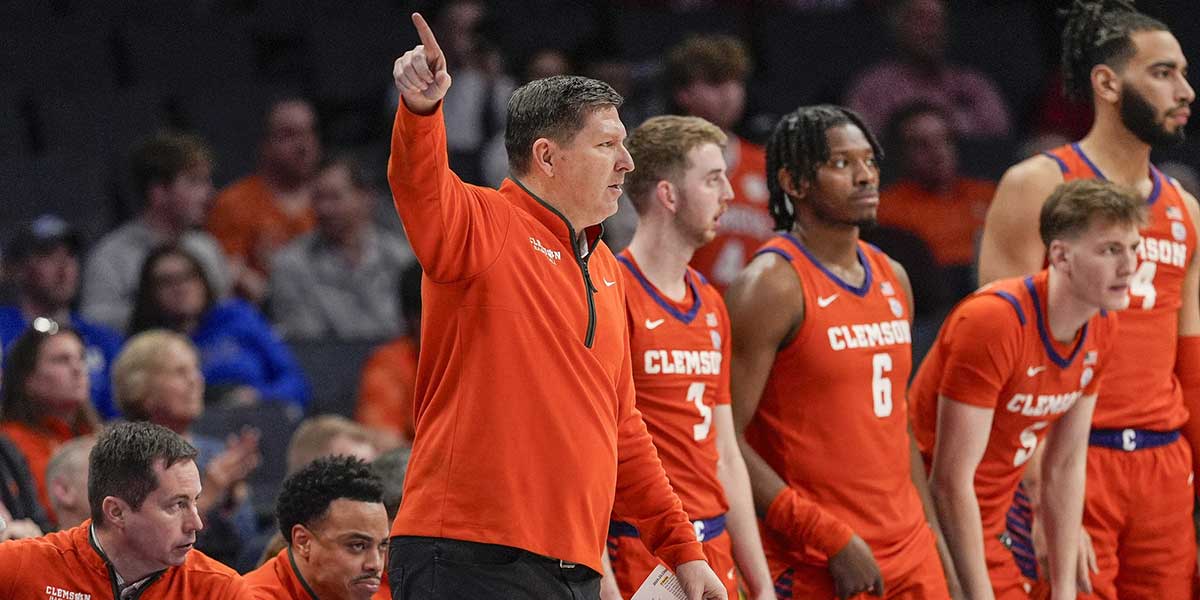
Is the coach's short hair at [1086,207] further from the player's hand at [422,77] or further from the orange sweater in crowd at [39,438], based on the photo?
the orange sweater in crowd at [39,438]

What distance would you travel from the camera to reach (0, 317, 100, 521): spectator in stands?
6.22 metres

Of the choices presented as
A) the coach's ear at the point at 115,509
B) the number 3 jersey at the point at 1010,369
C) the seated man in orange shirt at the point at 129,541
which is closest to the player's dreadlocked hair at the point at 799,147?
the number 3 jersey at the point at 1010,369

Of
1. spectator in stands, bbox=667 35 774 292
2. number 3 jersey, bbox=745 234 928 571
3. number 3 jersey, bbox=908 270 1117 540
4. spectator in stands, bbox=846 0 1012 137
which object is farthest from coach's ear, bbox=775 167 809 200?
spectator in stands, bbox=846 0 1012 137

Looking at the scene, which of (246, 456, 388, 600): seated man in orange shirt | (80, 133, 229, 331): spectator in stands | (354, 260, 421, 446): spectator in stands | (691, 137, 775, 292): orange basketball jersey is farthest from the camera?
(80, 133, 229, 331): spectator in stands

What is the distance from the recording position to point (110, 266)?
7.71 meters

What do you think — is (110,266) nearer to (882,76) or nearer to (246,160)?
(246,160)

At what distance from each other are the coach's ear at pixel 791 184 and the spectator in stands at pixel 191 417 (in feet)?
7.80

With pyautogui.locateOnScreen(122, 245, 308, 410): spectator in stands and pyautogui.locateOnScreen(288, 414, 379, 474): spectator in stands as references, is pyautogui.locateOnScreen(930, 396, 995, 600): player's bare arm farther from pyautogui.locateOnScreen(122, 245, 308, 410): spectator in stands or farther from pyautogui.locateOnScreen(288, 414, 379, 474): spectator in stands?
pyautogui.locateOnScreen(122, 245, 308, 410): spectator in stands

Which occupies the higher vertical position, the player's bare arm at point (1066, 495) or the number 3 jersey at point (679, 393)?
the number 3 jersey at point (679, 393)

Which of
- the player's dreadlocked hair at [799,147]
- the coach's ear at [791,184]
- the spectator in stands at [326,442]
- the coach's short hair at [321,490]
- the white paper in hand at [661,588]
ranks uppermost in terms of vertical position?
the player's dreadlocked hair at [799,147]

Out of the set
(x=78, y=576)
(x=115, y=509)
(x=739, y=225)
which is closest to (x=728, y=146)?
(x=739, y=225)

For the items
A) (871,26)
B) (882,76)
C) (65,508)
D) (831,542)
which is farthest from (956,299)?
(65,508)

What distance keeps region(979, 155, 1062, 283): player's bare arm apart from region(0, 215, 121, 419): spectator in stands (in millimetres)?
3878

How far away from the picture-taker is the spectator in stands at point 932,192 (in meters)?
8.41
